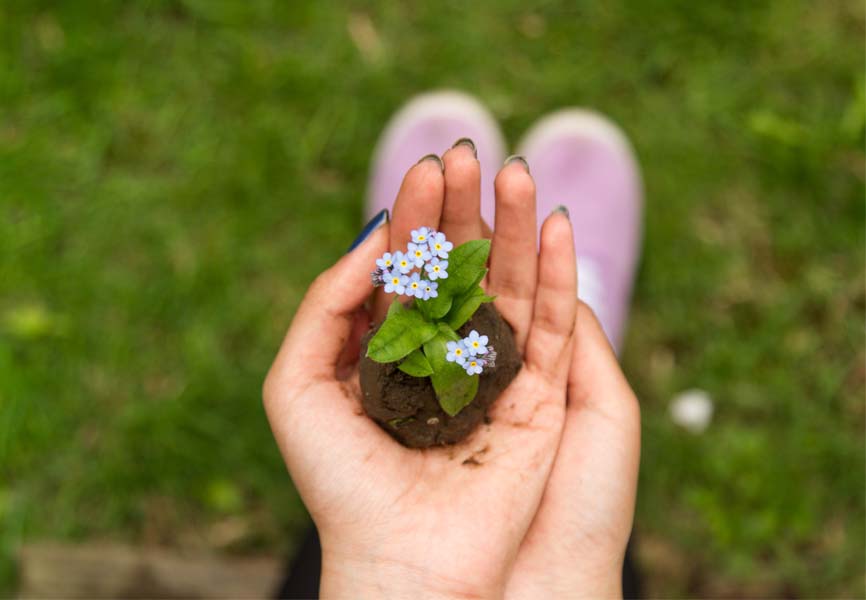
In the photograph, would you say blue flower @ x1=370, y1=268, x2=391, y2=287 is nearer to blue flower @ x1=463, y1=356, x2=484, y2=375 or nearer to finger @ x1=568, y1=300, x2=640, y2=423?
blue flower @ x1=463, y1=356, x2=484, y2=375

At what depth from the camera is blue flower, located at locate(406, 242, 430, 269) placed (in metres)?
1.81

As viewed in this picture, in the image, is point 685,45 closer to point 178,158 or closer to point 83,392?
point 178,158

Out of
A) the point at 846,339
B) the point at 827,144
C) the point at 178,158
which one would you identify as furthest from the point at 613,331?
the point at 178,158

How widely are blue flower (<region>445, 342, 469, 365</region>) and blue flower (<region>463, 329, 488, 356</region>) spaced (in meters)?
0.01

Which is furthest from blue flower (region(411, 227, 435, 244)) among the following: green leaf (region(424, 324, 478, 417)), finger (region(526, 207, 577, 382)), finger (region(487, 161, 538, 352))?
finger (region(526, 207, 577, 382))

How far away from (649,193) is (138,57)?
2.31 meters

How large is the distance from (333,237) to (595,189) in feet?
3.64

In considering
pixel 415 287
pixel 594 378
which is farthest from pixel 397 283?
pixel 594 378

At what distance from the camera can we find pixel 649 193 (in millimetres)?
3518

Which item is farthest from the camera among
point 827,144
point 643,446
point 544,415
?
point 827,144

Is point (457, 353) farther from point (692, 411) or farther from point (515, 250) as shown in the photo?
point (692, 411)

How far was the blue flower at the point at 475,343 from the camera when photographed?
1819 millimetres

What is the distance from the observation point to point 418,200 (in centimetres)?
207

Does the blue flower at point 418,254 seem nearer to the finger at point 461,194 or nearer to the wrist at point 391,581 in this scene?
the finger at point 461,194
